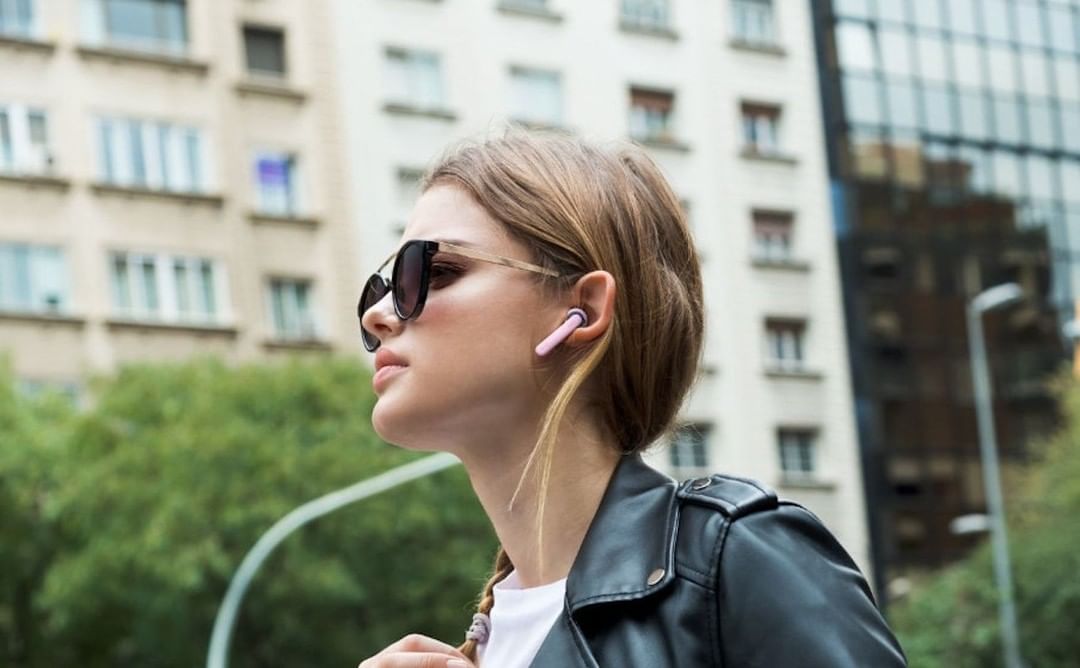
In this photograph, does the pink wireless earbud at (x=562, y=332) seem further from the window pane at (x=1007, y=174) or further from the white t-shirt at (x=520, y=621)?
the window pane at (x=1007, y=174)

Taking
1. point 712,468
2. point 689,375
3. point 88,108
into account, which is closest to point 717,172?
point 712,468

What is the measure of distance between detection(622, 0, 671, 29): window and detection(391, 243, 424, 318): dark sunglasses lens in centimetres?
4819

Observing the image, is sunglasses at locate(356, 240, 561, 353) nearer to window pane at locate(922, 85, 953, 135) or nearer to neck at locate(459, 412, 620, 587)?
neck at locate(459, 412, 620, 587)

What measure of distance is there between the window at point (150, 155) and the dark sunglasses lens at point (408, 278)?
3816 cm

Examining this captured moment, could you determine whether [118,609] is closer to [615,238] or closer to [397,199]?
[397,199]

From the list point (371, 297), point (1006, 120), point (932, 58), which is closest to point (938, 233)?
point (1006, 120)

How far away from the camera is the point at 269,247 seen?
42.2 meters

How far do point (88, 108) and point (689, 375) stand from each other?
126 feet

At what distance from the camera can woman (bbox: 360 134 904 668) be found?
2602mm

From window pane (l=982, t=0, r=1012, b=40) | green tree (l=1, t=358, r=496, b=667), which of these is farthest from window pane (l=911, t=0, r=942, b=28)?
green tree (l=1, t=358, r=496, b=667)

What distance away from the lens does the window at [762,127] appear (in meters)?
52.0

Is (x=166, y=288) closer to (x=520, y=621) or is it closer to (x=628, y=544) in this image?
(x=520, y=621)

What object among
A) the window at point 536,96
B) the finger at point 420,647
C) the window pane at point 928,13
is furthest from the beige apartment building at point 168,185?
the finger at point 420,647

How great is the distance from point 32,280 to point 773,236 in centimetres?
1960
